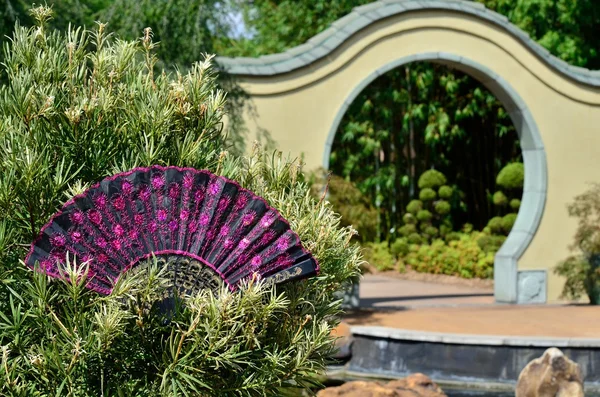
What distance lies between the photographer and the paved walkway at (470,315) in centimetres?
991

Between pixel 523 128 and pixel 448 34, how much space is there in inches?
63.3

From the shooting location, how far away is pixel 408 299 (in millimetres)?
13320

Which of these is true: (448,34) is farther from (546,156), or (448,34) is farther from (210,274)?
(210,274)

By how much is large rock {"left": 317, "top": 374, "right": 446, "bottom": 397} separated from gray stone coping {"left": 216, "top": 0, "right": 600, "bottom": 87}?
188 inches

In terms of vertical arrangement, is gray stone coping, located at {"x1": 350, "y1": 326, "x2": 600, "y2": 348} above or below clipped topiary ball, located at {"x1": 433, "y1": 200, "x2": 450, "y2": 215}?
below

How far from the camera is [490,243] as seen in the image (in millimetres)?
16938

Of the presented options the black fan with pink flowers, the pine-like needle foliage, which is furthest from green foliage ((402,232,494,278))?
the black fan with pink flowers

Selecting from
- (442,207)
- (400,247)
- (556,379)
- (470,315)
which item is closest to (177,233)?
(556,379)

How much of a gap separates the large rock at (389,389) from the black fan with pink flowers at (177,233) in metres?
3.19

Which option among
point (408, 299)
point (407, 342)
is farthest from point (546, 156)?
point (407, 342)

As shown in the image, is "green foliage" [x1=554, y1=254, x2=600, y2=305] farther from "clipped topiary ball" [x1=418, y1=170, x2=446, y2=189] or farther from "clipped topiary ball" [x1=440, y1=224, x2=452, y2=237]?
"clipped topiary ball" [x1=418, y1=170, x2=446, y2=189]

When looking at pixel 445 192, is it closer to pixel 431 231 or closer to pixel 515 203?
pixel 431 231

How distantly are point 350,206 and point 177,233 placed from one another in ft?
24.7

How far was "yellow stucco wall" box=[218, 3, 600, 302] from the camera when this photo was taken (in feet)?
37.5
